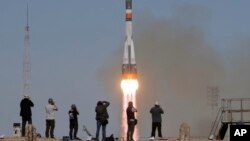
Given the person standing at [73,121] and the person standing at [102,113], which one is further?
the person standing at [73,121]

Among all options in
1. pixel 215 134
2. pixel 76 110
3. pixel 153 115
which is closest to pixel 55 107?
pixel 76 110

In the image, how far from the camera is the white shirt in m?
49.5

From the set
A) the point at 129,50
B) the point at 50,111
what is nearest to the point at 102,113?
the point at 50,111

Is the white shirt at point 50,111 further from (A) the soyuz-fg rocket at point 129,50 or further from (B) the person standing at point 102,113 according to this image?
(A) the soyuz-fg rocket at point 129,50

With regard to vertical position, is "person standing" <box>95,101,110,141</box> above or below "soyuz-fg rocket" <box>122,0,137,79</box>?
below

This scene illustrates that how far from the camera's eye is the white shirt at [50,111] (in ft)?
163

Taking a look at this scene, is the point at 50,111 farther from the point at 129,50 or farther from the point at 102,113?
the point at 129,50

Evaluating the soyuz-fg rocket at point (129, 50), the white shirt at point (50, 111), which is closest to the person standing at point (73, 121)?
the white shirt at point (50, 111)

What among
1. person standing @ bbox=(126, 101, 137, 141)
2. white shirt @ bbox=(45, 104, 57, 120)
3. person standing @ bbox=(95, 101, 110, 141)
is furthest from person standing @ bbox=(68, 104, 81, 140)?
person standing @ bbox=(126, 101, 137, 141)

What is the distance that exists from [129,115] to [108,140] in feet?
4.89

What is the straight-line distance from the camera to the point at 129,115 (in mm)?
48031

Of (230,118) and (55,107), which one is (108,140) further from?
(230,118)

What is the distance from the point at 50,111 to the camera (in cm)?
4962

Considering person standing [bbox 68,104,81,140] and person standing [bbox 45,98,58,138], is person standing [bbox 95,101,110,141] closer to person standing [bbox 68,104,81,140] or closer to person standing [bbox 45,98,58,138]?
person standing [bbox 68,104,81,140]
